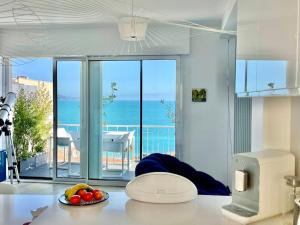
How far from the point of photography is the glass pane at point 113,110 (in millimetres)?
4957

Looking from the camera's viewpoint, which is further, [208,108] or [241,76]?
[208,108]

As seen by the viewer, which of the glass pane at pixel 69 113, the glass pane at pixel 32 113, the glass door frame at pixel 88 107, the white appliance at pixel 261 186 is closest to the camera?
the white appliance at pixel 261 186

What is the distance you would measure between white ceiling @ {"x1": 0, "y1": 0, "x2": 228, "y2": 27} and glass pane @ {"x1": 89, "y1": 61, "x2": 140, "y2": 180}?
0.83 m

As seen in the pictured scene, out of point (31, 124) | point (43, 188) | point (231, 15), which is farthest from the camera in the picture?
point (31, 124)

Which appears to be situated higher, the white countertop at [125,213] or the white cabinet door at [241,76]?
the white cabinet door at [241,76]

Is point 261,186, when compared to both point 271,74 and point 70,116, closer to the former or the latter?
point 271,74

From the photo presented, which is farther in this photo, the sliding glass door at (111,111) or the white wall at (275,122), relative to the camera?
the sliding glass door at (111,111)

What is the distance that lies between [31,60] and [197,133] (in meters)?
2.98

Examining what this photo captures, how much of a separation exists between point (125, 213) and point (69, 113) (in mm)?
3796

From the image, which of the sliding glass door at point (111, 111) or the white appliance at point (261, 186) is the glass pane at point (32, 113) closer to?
the sliding glass door at point (111, 111)

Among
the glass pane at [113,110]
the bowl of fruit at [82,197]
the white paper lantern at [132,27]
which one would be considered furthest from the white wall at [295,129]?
the glass pane at [113,110]

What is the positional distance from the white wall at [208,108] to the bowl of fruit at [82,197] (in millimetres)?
3078

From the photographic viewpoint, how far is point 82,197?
5.48ft

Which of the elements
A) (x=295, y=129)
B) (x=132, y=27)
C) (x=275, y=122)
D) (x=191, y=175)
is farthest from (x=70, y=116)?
(x=295, y=129)
